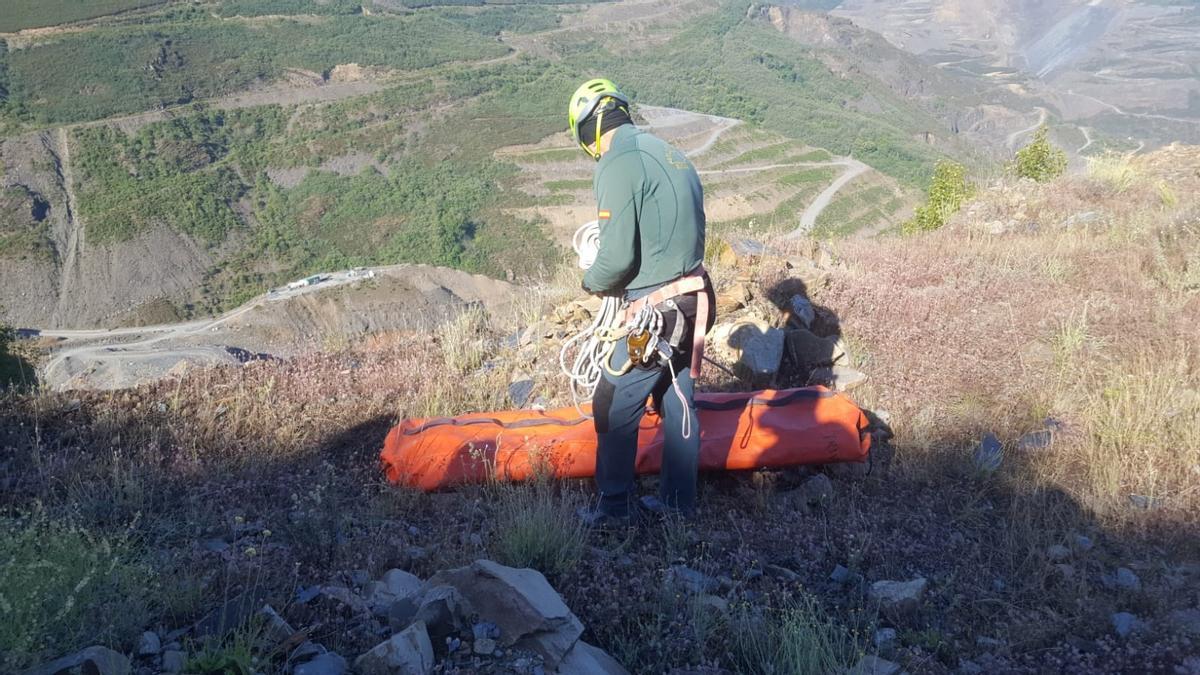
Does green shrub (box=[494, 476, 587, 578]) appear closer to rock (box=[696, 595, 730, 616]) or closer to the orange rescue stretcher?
rock (box=[696, 595, 730, 616])

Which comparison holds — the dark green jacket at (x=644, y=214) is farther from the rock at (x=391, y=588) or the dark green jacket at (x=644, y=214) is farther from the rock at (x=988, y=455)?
the rock at (x=988, y=455)

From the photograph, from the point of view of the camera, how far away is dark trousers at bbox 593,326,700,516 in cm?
352

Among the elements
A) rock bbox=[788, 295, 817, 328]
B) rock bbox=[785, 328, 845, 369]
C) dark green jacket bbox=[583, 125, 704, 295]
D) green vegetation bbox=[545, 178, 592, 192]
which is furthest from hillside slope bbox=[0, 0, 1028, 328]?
dark green jacket bbox=[583, 125, 704, 295]

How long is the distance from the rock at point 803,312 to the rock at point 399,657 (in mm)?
4293

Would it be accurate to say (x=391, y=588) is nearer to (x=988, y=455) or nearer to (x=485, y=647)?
(x=485, y=647)

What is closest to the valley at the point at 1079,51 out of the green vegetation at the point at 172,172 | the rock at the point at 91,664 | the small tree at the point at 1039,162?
the small tree at the point at 1039,162

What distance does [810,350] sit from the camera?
18.0ft

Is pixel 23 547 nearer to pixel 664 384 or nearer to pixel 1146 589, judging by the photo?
pixel 664 384

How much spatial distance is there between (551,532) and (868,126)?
105m

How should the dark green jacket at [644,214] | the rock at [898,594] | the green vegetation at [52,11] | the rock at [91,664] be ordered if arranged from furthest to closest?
the green vegetation at [52,11], the dark green jacket at [644,214], the rock at [898,594], the rock at [91,664]

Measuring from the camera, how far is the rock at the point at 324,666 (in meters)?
2.20

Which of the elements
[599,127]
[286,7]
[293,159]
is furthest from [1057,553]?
[286,7]

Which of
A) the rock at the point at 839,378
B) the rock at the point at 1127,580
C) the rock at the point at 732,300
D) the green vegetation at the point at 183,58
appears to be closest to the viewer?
the rock at the point at 1127,580

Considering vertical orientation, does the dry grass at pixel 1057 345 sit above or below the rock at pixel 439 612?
below
